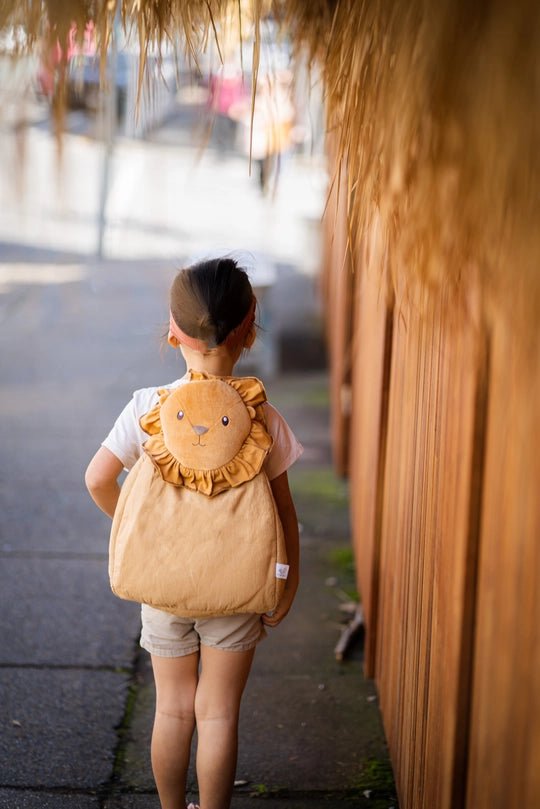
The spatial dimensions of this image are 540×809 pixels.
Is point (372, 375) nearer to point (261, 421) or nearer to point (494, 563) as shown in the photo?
point (261, 421)

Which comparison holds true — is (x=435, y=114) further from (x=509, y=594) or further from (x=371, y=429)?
(x=371, y=429)

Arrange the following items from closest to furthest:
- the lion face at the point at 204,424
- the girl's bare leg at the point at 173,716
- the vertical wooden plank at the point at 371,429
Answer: the lion face at the point at 204,424, the girl's bare leg at the point at 173,716, the vertical wooden plank at the point at 371,429

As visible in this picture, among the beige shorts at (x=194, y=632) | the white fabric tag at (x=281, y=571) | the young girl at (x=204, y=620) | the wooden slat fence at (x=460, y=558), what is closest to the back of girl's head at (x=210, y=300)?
the young girl at (x=204, y=620)

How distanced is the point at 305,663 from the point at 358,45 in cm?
256

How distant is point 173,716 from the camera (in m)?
2.75

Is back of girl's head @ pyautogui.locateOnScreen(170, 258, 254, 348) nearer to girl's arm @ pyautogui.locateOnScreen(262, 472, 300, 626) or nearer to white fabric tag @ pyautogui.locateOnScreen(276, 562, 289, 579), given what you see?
girl's arm @ pyautogui.locateOnScreen(262, 472, 300, 626)

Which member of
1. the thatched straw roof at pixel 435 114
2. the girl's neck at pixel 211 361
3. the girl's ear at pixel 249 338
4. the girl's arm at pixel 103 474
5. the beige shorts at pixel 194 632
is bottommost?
the beige shorts at pixel 194 632

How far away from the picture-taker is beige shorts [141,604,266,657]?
2672 mm

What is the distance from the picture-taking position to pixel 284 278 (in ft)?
45.4

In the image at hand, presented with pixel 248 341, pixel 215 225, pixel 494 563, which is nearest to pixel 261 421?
pixel 248 341

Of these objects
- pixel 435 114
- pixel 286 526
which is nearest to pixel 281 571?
pixel 286 526

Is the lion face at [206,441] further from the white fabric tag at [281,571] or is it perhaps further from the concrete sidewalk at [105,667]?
the concrete sidewalk at [105,667]

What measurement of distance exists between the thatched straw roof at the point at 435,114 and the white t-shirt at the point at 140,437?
1.95 ft

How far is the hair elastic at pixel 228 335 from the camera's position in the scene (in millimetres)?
2578
